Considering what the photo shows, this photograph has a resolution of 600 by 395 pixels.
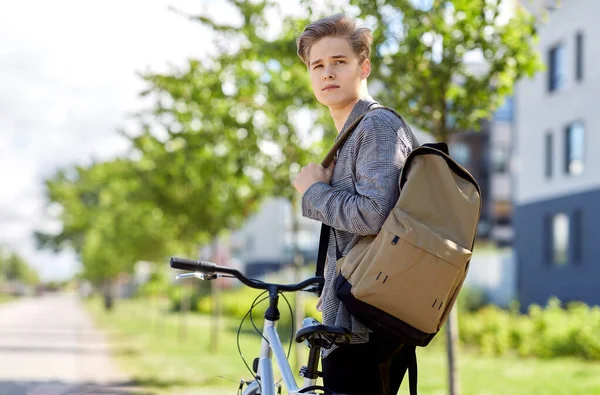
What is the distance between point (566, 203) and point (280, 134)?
51.2 ft

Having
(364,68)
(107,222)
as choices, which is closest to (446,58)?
(364,68)

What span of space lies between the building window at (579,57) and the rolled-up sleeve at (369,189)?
24.0m

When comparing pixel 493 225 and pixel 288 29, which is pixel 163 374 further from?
pixel 493 225

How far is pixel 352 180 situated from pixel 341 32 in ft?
1.66

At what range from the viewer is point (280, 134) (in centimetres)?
1291

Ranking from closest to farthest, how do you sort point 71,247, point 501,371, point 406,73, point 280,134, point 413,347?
point 413,347, point 406,73, point 280,134, point 501,371, point 71,247

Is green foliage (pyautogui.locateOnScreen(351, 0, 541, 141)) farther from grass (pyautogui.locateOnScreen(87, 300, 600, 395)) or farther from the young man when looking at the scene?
the young man

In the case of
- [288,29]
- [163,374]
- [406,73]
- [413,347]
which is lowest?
[163,374]

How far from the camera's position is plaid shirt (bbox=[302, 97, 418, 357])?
275cm

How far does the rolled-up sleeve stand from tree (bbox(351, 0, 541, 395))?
4863 millimetres

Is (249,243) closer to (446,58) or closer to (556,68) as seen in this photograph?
(556,68)

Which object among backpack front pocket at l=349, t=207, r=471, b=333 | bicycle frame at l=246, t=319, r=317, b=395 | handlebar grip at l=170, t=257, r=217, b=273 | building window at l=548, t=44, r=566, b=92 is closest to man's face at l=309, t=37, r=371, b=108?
backpack front pocket at l=349, t=207, r=471, b=333

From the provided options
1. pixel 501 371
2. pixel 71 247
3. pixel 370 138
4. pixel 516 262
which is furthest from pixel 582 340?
pixel 71 247

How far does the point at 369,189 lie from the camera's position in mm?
2764
